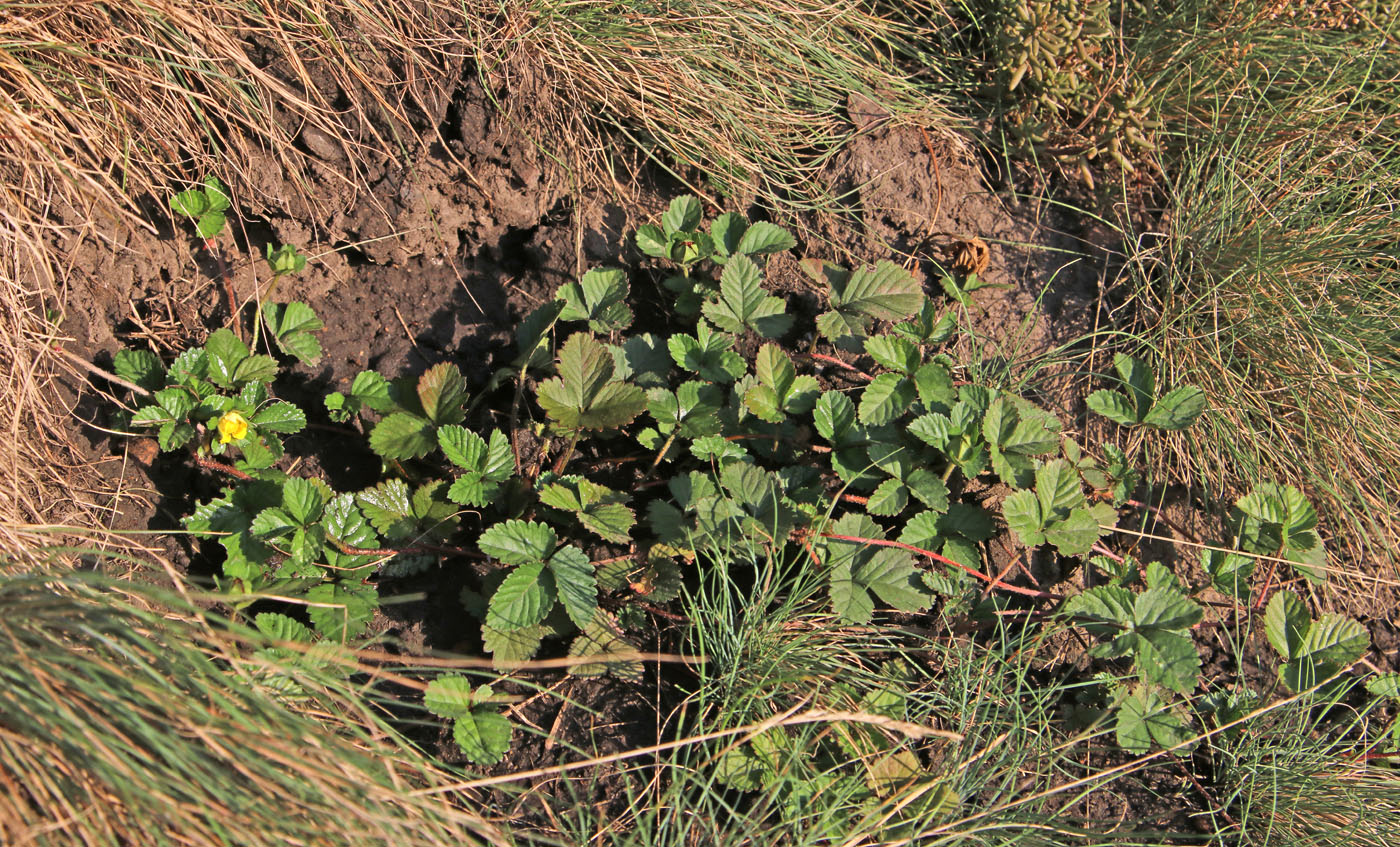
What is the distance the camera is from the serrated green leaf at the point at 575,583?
1565 millimetres

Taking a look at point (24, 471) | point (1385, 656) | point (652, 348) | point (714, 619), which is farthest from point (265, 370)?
point (1385, 656)

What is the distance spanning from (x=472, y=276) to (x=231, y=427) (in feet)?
2.13

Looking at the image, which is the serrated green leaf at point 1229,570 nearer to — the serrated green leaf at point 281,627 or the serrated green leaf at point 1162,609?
the serrated green leaf at point 1162,609

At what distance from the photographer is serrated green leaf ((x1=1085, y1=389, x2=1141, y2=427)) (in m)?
1.97

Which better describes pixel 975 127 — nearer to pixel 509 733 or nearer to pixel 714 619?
pixel 714 619

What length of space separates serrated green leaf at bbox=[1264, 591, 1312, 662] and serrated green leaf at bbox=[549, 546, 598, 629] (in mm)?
1231

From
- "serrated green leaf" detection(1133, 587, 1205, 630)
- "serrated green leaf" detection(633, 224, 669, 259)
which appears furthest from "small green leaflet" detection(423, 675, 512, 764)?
"serrated green leaf" detection(1133, 587, 1205, 630)

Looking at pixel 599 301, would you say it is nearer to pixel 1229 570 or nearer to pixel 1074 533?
pixel 1074 533

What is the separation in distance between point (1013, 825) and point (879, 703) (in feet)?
0.93

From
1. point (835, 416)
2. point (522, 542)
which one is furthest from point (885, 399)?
point (522, 542)

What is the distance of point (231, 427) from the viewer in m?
1.63

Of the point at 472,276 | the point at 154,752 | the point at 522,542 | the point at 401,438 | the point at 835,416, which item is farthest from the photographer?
the point at 472,276

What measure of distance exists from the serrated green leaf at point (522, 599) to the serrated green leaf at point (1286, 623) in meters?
1.30

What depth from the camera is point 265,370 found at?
5.75 feet
